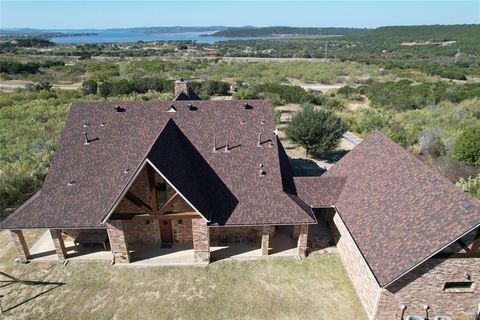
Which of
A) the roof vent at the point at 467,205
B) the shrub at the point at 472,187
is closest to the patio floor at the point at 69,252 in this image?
the roof vent at the point at 467,205

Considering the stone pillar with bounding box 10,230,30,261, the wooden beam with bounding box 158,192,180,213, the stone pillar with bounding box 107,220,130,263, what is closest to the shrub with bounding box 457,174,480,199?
the wooden beam with bounding box 158,192,180,213

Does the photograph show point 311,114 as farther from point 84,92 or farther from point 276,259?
point 84,92

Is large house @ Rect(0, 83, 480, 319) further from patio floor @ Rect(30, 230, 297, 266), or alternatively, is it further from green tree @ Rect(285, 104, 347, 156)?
green tree @ Rect(285, 104, 347, 156)

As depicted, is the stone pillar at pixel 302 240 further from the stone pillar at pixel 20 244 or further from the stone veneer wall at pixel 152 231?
the stone pillar at pixel 20 244

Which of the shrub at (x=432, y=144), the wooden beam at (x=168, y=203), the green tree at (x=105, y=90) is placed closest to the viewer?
the wooden beam at (x=168, y=203)

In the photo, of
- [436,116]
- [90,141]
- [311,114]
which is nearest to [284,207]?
[90,141]
